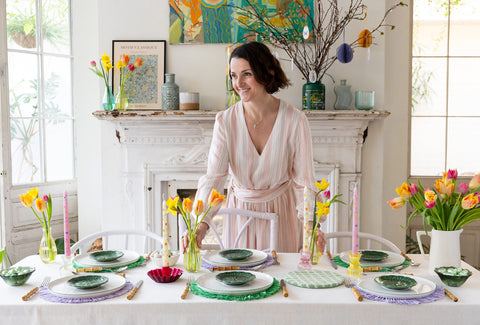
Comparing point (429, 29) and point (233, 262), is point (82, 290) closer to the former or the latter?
point (233, 262)

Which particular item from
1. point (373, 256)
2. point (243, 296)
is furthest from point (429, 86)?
point (243, 296)

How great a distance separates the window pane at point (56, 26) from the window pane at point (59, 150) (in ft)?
1.93

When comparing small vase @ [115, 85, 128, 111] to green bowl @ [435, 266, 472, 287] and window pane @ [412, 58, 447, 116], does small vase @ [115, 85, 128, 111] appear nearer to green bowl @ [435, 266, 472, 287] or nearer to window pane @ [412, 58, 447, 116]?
window pane @ [412, 58, 447, 116]

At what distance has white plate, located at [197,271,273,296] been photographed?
4.47 ft

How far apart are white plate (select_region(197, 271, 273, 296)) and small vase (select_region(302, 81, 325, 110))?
1.51m

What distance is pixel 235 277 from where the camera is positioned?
1.46 metres

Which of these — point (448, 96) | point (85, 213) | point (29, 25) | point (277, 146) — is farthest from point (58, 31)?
point (448, 96)

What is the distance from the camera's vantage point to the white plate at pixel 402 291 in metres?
1.33

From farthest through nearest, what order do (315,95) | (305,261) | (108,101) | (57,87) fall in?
(57,87) → (108,101) → (315,95) → (305,261)

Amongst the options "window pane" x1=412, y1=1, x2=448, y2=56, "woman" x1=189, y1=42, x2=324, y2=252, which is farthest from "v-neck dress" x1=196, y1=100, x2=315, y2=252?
"window pane" x1=412, y1=1, x2=448, y2=56

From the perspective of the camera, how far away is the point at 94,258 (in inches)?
69.2

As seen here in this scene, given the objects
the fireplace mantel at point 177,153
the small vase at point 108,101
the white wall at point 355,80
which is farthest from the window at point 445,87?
the small vase at point 108,101

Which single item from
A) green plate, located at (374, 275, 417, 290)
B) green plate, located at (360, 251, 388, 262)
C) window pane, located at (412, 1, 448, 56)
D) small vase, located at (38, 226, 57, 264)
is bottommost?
green plate, located at (360, 251, 388, 262)

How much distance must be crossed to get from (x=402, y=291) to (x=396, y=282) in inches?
2.3
